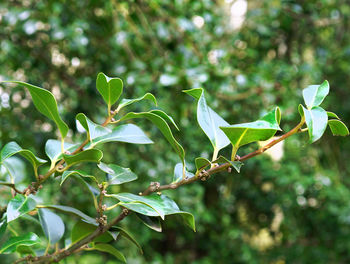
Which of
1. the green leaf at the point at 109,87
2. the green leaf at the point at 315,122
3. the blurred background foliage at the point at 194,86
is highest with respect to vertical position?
the green leaf at the point at 109,87

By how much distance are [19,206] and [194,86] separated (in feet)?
2.30

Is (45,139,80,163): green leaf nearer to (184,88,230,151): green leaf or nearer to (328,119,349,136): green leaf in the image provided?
(184,88,230,151): green leaf

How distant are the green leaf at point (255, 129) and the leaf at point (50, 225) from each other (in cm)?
21

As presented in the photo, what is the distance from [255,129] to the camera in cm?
33

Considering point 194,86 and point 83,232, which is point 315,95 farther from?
point 194,86

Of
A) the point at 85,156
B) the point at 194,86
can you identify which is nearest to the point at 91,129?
the point at 85,156

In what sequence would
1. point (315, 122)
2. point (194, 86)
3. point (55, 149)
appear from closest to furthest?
point (315, 122), point (55, 149), point (194, 86)

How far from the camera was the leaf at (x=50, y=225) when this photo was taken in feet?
1.39

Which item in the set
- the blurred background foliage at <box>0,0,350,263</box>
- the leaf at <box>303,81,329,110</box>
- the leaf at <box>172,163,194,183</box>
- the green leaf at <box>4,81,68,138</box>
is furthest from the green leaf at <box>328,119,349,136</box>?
the blurred background foliage at <box>0,0,350,263</box>

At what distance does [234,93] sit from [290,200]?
0.64 meters

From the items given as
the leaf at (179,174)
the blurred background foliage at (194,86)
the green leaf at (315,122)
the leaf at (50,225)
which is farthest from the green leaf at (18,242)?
the blurred background foliage at (194,86)

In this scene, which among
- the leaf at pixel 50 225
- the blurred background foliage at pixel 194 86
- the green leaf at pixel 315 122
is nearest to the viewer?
the green leaf at pixel 315 122

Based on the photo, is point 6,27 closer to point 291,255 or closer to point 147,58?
point 147,58

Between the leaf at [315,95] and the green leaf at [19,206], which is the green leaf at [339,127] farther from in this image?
the green leaf at [19,206]
